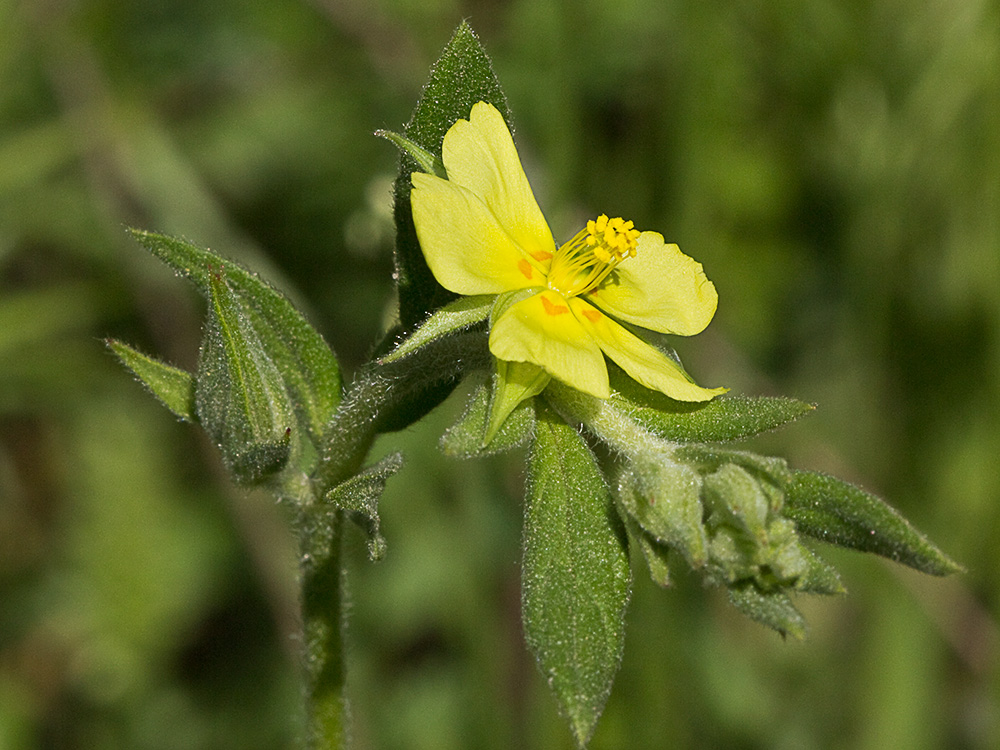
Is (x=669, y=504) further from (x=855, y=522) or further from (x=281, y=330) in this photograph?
(x=281, y=330)

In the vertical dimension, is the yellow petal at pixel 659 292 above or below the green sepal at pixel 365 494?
above

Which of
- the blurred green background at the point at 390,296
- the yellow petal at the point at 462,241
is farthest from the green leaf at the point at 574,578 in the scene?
the blurred green background at the point at 390,296

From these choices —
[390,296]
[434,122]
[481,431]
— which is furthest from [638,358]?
[390,296]

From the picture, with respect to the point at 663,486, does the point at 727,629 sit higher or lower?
lower

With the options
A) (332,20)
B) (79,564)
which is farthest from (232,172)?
(79,564)

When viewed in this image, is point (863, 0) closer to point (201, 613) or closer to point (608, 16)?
point (608, 16)

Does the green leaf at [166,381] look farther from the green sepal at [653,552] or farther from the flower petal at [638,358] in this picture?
the green sepal at [653,552]

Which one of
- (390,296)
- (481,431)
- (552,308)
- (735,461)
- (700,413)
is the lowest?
(735,461)
